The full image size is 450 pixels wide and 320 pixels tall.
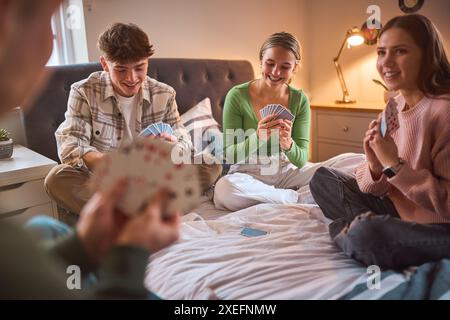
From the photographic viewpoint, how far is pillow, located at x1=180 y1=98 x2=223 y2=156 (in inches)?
82.8

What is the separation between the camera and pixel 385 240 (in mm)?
1158

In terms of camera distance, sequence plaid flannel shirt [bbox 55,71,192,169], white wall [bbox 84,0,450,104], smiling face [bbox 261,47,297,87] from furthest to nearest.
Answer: white wall [bbox 84,0,450,104] → smiling face [bbox 261,47,297,87] → plaid flannel shirt [bbox 55,71,192,169]

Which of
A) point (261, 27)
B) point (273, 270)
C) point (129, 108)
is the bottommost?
point (273, 270)

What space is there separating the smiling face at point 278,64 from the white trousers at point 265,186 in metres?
0.39

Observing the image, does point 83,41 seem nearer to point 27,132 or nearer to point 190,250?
point 27,132

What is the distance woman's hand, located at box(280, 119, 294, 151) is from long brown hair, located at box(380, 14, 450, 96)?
A: 0.54m

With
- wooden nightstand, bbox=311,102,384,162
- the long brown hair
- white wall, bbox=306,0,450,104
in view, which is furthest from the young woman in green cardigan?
white wall, bbox=306,0,450,104

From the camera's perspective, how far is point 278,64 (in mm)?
1796

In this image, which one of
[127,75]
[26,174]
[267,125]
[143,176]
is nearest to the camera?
[143,176]

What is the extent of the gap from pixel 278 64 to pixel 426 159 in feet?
2.56

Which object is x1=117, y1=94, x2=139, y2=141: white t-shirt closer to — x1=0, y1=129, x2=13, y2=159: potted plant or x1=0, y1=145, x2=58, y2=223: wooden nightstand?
x1=0, y1=145, x2=58, y2=223: wooden nightstand

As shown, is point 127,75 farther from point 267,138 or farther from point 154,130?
point 267,138

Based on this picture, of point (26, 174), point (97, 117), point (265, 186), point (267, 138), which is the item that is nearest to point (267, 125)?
point (267, 138)

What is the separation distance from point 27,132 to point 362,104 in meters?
2.13
